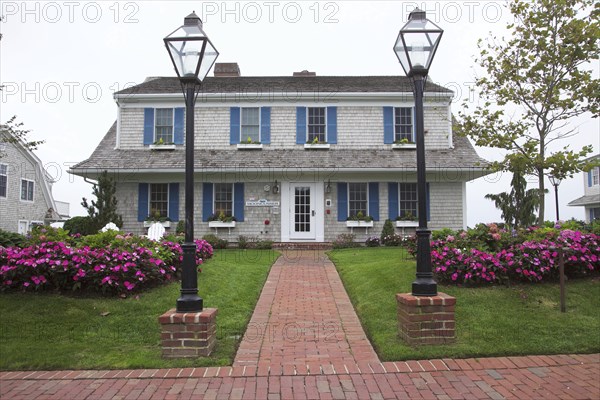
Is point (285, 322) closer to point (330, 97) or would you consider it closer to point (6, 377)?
point (6, 377)

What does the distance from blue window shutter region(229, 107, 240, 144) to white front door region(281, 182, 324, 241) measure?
104 inches

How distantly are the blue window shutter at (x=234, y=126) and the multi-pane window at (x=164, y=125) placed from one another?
2234mm

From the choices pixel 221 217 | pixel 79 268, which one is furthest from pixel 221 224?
pixel 79 268

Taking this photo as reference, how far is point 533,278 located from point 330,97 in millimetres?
11339

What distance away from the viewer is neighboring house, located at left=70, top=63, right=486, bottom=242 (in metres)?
16.3

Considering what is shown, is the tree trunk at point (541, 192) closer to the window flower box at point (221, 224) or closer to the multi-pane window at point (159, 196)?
the window flower box at point (221, 224)

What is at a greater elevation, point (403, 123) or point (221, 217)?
point (403, 123)

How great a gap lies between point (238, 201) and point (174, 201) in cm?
227

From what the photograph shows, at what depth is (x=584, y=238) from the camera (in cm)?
796

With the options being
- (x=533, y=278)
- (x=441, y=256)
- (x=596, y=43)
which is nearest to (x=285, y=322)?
(x=441, y=256)

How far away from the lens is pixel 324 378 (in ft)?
14.5

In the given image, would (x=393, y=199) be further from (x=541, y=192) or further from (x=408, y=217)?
(x=541, y=192)

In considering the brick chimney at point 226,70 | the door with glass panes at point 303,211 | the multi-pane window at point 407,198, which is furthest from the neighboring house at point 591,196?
the brick chimney at point 226,70

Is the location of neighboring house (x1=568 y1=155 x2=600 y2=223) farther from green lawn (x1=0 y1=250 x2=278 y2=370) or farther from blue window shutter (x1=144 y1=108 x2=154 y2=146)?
green lawn (x1=0 y1=250 x2=278 y2=370)
